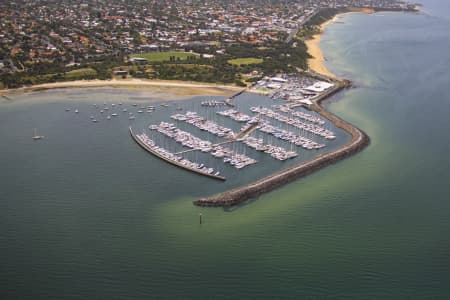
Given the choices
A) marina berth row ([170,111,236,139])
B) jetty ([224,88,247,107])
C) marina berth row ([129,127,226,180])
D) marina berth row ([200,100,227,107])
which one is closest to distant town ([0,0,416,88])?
jetty ([224,88,247,107])

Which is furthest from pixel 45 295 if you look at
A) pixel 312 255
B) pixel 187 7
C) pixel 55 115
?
pixel 187 7

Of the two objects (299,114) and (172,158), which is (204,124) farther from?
(299,114)

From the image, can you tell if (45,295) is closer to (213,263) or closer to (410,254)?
(213,263)

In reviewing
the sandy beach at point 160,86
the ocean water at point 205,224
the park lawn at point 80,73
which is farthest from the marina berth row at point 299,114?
the park lawn at point 80,73

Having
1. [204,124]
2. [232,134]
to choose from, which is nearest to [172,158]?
[232,134]

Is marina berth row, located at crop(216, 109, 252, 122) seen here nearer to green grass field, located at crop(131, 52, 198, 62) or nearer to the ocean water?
the ocean water

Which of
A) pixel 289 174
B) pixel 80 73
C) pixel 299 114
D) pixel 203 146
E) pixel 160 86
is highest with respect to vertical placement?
pixel 80 73

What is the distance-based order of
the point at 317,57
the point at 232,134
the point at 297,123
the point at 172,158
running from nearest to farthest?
the point at 172,158
the point at 232,134
the point at 297,123
the point at 317,57
